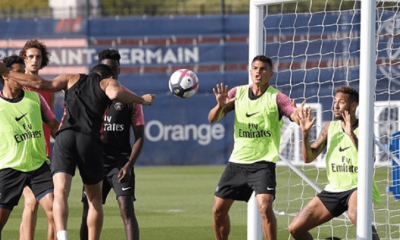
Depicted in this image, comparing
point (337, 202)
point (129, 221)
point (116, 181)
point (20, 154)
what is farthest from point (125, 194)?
point (337, 202)

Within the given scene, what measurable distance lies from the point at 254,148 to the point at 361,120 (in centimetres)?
126

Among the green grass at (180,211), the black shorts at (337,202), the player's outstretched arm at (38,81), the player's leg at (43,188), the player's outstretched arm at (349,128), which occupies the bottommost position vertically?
the green grass at (180,211)

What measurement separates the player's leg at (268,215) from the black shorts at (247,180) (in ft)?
0.23

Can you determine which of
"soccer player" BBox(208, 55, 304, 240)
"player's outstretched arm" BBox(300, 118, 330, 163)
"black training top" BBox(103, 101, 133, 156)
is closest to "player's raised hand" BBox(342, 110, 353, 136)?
"player's outstretched arm" BBox(300, 118, 330, 163)

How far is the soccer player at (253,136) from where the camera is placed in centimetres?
943

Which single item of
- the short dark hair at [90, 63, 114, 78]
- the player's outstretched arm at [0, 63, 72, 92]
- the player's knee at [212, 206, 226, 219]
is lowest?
the player's knee at [212, 206, 226, 219]

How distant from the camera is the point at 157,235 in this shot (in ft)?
38.8

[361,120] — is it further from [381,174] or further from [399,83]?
[399,83]

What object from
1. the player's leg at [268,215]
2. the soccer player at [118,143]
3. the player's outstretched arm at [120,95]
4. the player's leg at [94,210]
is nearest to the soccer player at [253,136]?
the player's leg at [268,215]

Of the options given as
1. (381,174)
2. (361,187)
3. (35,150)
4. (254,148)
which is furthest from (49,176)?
(381,174)

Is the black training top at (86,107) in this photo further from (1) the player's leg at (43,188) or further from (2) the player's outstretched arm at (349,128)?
(2) the player's outstretched arm at (349,128)

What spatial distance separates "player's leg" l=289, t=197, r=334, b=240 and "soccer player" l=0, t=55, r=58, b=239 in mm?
2407

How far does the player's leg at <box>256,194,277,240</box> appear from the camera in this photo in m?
9.16

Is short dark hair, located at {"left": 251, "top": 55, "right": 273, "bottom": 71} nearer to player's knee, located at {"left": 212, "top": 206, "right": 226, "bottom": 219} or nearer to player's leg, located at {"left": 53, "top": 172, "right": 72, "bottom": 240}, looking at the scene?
player's knee, located at {"left": 212, "top": 206, "right": 226, "bottom": 219}
